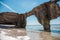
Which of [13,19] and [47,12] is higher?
[47,12]

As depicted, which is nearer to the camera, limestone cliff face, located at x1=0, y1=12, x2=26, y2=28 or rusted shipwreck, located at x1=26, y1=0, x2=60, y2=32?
rusted shipwreck, located at x1=26, y1=0, x2=60, y2=32

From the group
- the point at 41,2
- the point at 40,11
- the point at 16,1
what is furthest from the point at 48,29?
the point at 16,1

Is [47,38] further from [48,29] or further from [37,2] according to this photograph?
[37,2]

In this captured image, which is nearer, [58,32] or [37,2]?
[58,32]

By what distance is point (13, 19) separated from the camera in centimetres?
621

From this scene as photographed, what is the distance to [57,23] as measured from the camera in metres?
5.64

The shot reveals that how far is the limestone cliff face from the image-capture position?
6.12 meters

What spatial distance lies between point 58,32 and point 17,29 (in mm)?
1672

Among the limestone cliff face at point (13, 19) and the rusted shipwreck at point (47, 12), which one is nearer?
the rusted shipwreck at point (47, 12)

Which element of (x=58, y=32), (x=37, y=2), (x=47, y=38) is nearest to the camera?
(x=47, y=38)

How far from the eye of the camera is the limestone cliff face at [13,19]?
6121 mm

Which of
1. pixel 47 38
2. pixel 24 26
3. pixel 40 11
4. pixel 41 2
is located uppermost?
pixel 41 2

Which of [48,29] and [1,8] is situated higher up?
[1,8]

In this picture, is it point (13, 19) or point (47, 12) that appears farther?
point (13, 19)
